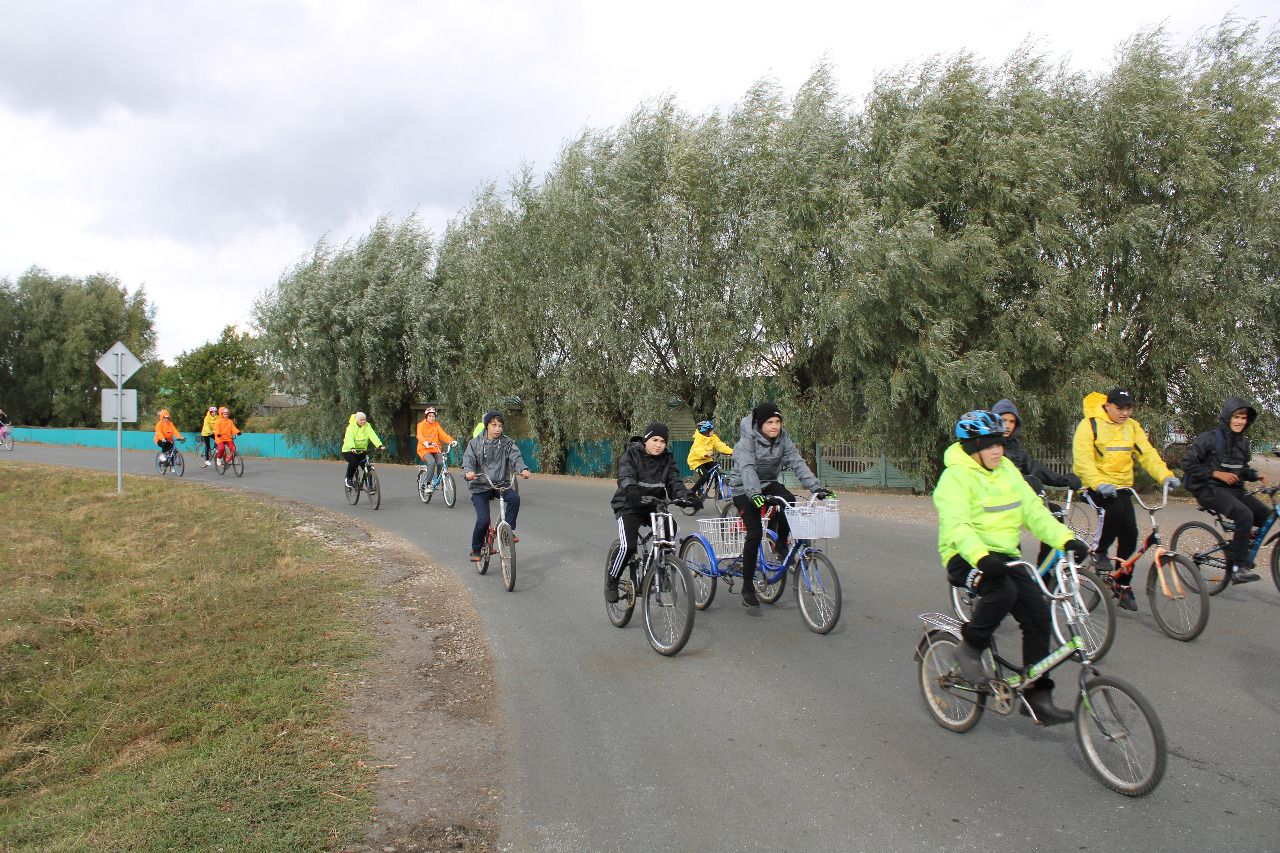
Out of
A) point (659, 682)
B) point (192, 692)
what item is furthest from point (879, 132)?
point (192, 692)

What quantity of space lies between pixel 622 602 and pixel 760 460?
1743 mm

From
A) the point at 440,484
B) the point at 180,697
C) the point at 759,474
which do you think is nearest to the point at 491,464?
the point at 759,474

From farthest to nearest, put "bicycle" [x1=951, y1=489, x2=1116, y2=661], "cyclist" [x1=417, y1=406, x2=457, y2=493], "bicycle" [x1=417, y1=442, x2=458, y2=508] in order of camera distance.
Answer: "bicycle" [x1=417, y1=442, x2=458, y2=508], "cyclist" [x1=417, y1=406, x2=457, y2=493], "bicycle" [x1=951, y1=489, x2=1116, y2=661]

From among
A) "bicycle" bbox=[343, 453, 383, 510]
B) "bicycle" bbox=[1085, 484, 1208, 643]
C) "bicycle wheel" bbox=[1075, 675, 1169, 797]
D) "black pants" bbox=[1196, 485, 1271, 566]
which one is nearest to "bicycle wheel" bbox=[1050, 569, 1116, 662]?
"bicycle" bbox=[1085, 484, 1208, 643]

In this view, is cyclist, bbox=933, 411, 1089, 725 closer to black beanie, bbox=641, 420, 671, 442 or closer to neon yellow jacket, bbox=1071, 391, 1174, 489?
black beanie, bbox=641, 420, 671, 442

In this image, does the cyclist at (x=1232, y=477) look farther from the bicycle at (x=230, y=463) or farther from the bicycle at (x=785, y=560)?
the bicycle at (x=230, y=463)

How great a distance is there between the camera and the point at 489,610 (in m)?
7.82

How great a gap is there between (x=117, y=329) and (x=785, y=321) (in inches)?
2342

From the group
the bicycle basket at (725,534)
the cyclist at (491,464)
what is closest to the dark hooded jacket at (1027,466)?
the bicycle basket at (725,534)

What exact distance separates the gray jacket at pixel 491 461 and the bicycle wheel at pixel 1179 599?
614 centimetres

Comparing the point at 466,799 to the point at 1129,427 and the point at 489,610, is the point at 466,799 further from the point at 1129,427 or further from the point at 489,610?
the point at 1129,427

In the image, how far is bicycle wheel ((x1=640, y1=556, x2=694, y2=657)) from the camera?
5992 millimetres

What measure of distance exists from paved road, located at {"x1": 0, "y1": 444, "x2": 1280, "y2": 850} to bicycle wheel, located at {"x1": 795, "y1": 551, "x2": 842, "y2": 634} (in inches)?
5.2

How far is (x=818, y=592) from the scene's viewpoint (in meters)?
6.60
